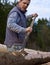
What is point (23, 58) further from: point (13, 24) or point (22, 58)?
point (13, 24)

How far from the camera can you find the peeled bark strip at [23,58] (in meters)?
5.02

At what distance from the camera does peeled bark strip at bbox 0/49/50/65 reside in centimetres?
502

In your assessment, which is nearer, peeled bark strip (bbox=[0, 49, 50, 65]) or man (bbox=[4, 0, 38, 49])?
peeled bark strip (bbox=[0, 49, 50, 65])

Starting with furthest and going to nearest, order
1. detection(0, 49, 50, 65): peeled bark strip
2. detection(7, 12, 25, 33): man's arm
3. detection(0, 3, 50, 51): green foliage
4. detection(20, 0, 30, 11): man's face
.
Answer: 1. detection(0, 3, 50, 51): green foliage
2. detection(20, 0, 30, 11): man's face
3. detection(7, 12, 25, 33): man's arm
4. detection(0, 49, 50, 65): peeled bark strip

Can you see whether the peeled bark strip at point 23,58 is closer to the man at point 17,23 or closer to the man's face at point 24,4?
the man at point 17,23

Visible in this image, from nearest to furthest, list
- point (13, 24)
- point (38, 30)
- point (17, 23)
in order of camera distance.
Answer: point (13, 24) → point (17, 23) → point (38, 30)

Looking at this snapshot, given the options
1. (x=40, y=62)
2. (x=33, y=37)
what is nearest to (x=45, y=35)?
(x=33, y=37)

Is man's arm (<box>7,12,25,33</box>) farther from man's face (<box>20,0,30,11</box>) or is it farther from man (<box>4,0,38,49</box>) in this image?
man's face (<box>20,0,30,11</box>)

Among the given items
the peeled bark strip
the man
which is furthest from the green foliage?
the man

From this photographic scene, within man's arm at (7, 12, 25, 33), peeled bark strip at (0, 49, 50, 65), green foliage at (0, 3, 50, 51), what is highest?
man's arm at (7, 12, 25, 33)

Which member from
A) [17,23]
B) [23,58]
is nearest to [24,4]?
[17,23]

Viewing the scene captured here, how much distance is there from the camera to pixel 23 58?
5.23m

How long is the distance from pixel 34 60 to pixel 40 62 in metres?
0.24

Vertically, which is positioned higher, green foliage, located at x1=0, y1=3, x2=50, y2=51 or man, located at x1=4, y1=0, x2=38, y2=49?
man, located at x1=4, y1=0, x2=38, y2=49
